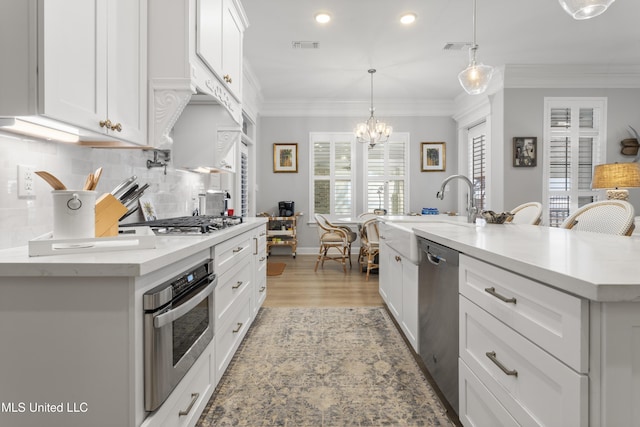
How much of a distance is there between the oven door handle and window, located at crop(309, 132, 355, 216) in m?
5.14

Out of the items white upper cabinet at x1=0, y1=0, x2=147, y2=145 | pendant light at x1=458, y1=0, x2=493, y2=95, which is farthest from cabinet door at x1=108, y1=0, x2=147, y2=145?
pendant light at x1=458, y1=0, x2=493, y2=95

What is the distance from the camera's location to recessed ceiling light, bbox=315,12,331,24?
3539 millimetres

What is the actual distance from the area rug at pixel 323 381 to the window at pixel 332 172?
3.98m

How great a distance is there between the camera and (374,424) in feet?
5.21

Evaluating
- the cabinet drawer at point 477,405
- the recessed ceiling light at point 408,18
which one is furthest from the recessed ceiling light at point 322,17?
the cabinet drawer at point 477,405

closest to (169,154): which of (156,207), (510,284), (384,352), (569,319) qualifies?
(156,207)

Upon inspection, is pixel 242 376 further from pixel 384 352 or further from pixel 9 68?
pixel 9 68

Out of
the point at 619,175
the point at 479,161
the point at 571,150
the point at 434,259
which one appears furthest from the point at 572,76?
the point at 434,259

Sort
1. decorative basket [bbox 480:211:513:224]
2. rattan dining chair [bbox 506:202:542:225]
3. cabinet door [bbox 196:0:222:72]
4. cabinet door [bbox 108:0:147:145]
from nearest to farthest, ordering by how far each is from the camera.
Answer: cabinet door [bbox 108:0:147:145]
cabinet door [bbox 196:0:222:72]
decorative basket [bbox 480:211:513:224]
rattan dining chair [bbox 506:202:542:225]

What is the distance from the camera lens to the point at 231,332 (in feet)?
6.66

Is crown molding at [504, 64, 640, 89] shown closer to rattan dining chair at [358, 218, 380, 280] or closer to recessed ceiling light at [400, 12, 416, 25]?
recessed ceiling light at [400, 12, 416, 25]

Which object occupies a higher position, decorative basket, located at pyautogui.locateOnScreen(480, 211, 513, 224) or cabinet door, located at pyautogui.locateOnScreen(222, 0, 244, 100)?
cabinet door, located at pyautogui.locateOnScreen(222, 0, 244, 100)

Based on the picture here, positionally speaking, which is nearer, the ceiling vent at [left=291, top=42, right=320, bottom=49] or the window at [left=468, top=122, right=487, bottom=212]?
the ceiling vent at [left=291, top=42, right=320, bottom=49]

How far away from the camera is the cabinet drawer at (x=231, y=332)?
1.79 metres
